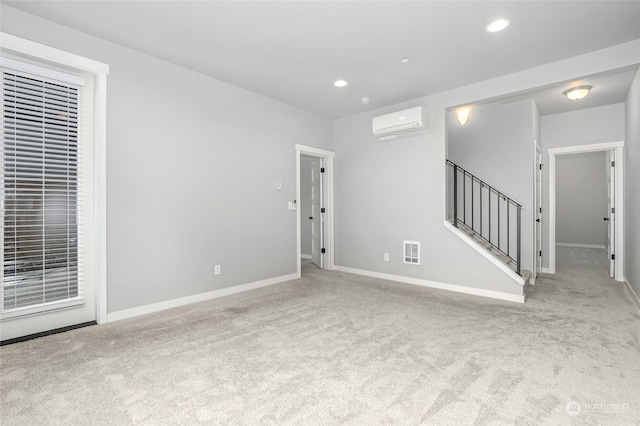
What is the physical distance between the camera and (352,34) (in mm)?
2998

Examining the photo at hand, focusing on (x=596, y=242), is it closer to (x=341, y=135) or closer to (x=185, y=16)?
(x=341, y=135)

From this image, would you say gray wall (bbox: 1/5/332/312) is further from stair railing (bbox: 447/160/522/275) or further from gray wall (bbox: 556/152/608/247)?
gray wall (bbox: 556/152/608/247)

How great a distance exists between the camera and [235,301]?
153 inches

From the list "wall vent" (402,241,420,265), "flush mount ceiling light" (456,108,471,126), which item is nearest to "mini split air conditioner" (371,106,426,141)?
"flush mount ceiling light" (456,108,471,126)

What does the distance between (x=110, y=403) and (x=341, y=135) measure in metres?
4.90

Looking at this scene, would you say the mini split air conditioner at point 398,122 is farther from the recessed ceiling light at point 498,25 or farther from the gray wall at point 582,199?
the gray wall at point 582,199

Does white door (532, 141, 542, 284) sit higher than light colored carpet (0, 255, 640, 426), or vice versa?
white door (532, 141, 542, 284)

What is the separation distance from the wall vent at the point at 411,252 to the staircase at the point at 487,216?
0.77 meters

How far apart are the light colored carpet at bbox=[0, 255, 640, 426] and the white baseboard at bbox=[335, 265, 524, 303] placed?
289 millimetres

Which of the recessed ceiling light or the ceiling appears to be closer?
the ceiling

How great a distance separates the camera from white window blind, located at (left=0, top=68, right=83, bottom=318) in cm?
270

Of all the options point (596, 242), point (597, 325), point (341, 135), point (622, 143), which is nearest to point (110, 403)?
point (597, 325)

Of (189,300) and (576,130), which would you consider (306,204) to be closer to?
(189,300)

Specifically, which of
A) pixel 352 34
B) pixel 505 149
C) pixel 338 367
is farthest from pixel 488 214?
pixel 338 367
